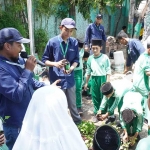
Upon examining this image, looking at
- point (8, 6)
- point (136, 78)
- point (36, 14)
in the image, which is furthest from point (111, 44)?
point (136, 78)

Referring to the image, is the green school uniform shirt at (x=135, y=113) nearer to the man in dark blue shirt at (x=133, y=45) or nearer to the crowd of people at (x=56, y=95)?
the crowd of people at (x=56, y=95)

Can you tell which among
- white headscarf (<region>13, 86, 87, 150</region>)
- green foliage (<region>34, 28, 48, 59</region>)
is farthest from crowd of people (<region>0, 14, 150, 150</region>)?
green foliage (<region>34, 28, 48, 59</region>)

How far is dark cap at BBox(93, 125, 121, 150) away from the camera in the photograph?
3.23 metres

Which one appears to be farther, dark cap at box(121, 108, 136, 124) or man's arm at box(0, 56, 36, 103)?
dark cap at box(121, 108, 136, 124)

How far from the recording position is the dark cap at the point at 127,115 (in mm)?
3568

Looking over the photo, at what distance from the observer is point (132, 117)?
3580 mm

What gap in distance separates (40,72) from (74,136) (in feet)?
13.5

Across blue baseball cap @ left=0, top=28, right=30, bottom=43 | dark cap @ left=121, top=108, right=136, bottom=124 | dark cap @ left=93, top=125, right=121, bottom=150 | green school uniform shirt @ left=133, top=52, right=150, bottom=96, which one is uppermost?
blue baseball cap @ left=0, top=28, right=30, bottom=43

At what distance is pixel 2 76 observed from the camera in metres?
2.55

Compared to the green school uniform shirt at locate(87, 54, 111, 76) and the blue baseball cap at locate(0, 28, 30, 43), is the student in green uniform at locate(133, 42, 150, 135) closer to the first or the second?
the green school uniform shirt at locate(87, 54, 111, 76)

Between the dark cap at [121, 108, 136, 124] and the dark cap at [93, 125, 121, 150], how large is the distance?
0.33 metres

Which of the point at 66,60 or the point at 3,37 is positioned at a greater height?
the point at 3,37

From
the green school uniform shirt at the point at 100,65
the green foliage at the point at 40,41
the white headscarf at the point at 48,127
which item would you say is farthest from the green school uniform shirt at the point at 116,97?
the green foliage at the point at 40,41

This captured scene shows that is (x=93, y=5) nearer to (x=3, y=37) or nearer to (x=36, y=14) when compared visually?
(x=36, y=14)
